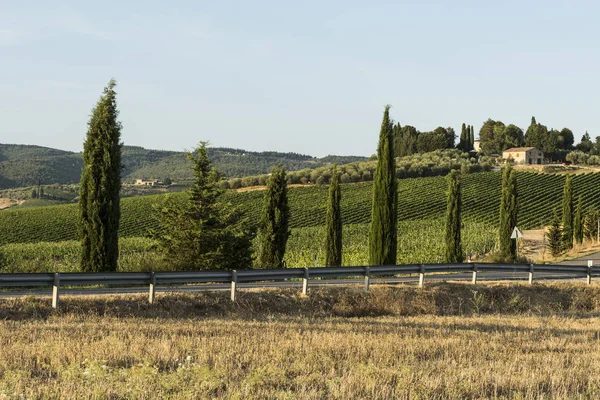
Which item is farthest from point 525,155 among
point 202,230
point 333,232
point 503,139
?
point 202,230

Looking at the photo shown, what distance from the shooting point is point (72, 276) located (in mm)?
16156

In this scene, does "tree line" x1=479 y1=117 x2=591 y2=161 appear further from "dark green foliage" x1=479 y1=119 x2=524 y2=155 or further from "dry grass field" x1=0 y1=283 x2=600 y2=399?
"dry grass field" x1=0 y1=283 x2=600 y2=399

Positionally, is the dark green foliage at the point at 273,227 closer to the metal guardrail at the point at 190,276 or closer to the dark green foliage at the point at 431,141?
the metal guardrail at the point at 190,276

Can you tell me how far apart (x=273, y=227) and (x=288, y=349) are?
24.2m

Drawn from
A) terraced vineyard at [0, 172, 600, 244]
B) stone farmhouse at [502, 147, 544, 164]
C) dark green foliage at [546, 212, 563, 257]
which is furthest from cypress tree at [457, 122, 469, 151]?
dark green foliage at [546, 212, 563, 257]

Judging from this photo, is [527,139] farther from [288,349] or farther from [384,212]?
[288,349]

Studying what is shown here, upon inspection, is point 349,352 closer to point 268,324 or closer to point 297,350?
point 297,350

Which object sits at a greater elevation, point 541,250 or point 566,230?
point 566,230

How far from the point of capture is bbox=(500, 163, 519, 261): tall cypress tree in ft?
155

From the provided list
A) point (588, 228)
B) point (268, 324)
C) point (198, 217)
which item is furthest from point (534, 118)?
point (268, 324)

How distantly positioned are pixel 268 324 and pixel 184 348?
4137mm

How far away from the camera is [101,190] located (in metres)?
24.3

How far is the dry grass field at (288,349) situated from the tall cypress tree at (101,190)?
7301 millimetres

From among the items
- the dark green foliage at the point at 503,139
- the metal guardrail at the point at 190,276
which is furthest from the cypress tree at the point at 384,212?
the dark green foliage at the point at 503,139
